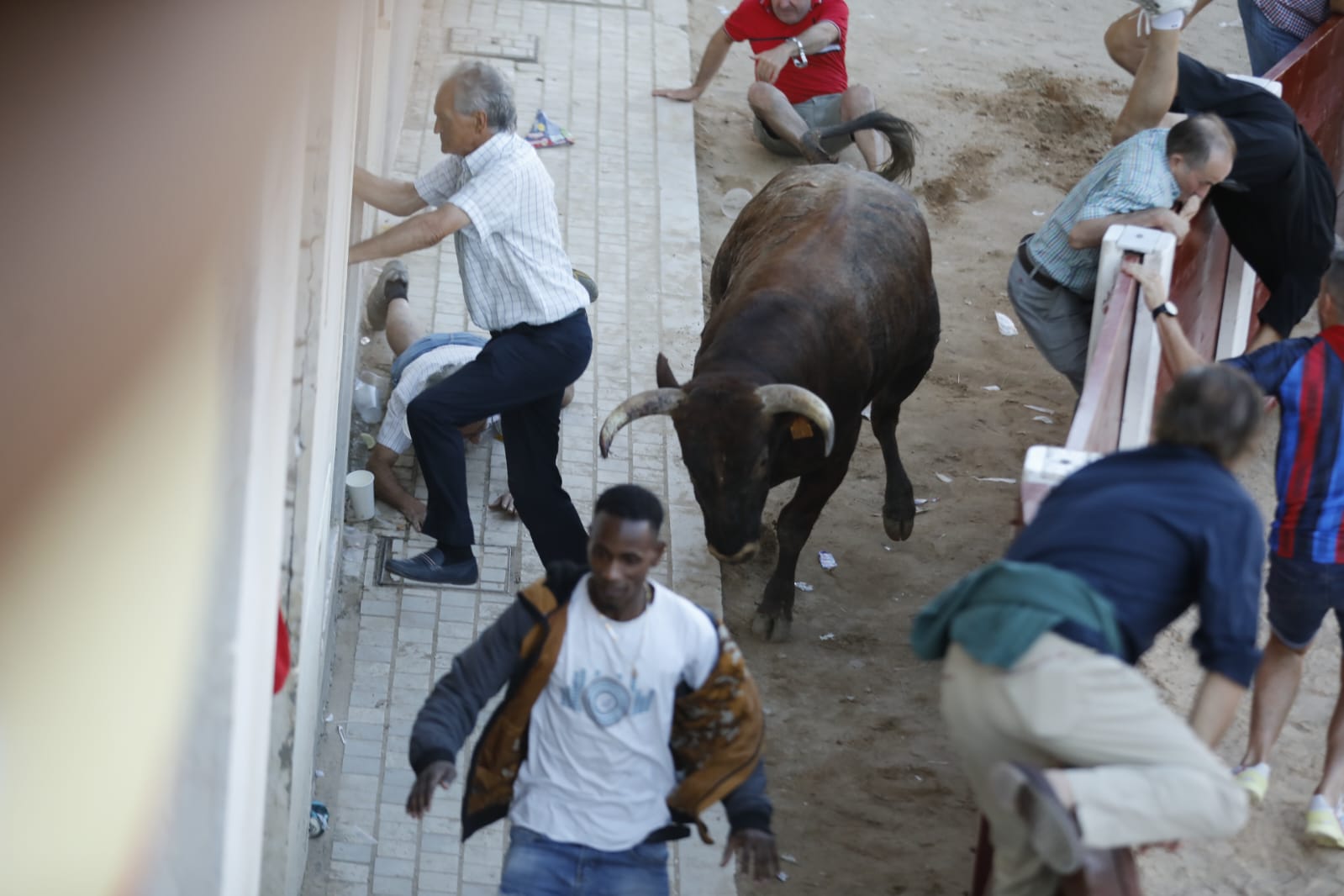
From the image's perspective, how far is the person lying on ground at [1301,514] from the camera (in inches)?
204

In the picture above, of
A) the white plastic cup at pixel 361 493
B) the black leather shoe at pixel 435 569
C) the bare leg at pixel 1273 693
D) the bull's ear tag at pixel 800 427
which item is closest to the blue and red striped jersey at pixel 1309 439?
the bare leg at pixel 1273 693

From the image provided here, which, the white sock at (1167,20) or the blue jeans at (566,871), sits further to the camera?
the white sock at (1167,20)

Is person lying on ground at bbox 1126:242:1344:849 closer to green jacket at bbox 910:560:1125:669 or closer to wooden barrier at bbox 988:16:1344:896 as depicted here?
wooden barrier at bbox 988:16:1344:896

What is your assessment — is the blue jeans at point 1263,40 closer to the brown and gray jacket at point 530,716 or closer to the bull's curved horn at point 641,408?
the bull's curved horn at point 641,408

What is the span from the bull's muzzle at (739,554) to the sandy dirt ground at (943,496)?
603 millimetres

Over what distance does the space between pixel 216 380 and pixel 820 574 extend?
4.86 m

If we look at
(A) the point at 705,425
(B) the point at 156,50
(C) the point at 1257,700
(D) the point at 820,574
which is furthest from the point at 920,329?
(B) the point at 156,50

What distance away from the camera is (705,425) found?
21.0 feet

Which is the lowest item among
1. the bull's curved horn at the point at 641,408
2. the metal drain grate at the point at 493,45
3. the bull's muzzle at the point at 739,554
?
the bull's muzzle at the point at 739,554

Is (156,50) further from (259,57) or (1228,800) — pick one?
(1228,800)

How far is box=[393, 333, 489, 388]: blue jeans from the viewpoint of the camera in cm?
734

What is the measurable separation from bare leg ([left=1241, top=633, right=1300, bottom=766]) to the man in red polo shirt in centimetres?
555

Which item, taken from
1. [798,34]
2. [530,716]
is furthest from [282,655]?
[798,34]

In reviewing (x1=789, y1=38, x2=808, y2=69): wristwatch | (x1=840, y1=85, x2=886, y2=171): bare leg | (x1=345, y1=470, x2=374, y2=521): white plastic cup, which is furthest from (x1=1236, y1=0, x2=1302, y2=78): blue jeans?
(x1=345, y1=470, x2=374, y2=521): white plastic cup
